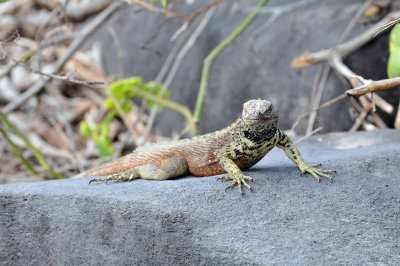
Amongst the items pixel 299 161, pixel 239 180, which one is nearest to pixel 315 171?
pixel 299 161

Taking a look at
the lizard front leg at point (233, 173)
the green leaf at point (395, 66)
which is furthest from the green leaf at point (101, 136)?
the green leaf at point (395, 66)

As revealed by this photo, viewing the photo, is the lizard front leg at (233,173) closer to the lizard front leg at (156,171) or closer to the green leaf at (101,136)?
the lizard front leg at (156,171)

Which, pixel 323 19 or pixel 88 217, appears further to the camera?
pixel 323 19

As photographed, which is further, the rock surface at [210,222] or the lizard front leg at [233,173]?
the lizard front leg at [233,173]

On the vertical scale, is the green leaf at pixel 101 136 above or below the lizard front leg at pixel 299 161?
below

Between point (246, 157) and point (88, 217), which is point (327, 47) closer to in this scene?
point (246, 157)

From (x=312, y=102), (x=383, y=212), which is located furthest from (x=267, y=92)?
(x=383, y=212)

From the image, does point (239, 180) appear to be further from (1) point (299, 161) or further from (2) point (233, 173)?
(1) point (299, 161)
